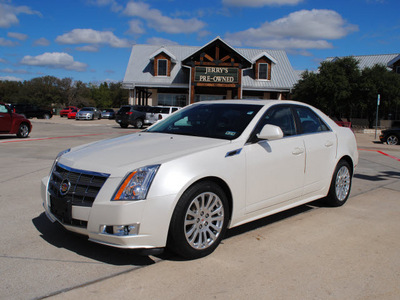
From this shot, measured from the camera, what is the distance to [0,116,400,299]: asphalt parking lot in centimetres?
314

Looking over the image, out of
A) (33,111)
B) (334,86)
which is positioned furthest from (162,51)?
(33,111)

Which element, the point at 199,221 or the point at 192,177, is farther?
the point at 199,221

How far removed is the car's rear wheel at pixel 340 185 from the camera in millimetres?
5648

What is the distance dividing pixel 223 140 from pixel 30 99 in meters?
82.9

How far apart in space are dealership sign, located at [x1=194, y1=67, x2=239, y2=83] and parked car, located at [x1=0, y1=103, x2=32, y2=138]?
16203mm

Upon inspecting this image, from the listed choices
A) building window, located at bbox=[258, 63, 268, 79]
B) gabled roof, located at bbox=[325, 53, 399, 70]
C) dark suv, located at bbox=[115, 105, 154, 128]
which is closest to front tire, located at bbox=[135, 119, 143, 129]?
dark suv, located at bbox=[115, 105, 154, 128]

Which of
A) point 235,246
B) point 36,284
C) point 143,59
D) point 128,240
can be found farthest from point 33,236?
point 143,59

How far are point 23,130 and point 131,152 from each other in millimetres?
14263

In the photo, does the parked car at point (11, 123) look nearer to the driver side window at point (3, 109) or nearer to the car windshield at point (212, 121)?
the driver side window at point (3, 109)

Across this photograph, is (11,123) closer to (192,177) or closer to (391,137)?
(192,177)

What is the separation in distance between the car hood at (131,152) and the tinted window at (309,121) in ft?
5.32

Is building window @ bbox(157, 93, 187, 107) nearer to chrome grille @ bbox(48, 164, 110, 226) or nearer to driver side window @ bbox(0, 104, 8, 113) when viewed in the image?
driver side window @ bbox(0, 104, 8, 113)

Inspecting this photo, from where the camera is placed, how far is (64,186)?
3697 mm

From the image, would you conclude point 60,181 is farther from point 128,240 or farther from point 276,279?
point 276,279
